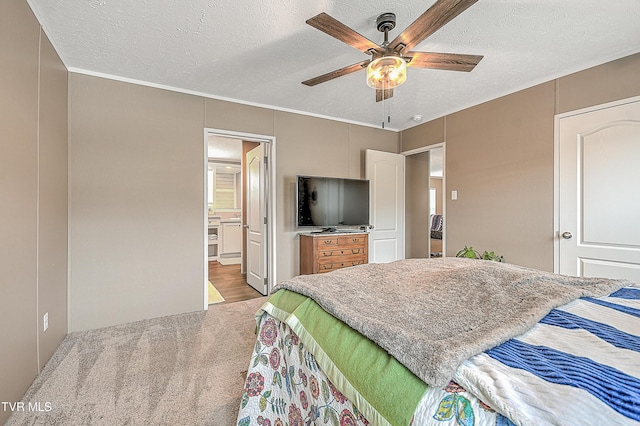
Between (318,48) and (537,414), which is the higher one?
(318,48)

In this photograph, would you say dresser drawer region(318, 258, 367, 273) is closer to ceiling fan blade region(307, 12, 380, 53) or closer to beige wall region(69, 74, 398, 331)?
beige wall region(69, 74, 398, 331)

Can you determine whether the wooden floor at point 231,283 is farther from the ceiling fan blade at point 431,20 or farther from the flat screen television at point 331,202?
the ceiling fan blade at point 431,20

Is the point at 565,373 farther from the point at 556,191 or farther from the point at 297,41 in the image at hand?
the point at 556,191

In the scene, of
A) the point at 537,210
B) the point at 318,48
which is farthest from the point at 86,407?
the point at 537,210

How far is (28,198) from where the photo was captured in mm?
1816

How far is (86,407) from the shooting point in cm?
166

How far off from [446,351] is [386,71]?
1758 millimetres

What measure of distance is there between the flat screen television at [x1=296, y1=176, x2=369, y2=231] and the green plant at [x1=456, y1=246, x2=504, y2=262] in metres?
1.31

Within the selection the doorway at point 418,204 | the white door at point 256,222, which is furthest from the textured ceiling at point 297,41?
the doorway at point 418,204

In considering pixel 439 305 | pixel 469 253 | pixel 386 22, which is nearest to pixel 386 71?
pixel 386 22

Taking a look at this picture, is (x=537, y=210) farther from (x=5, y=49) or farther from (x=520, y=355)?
(x=5, y=49)

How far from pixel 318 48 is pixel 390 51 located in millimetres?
786

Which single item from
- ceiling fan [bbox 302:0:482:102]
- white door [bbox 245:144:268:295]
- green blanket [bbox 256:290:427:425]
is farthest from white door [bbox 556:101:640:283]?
white door [bbox 245:144:268:295]

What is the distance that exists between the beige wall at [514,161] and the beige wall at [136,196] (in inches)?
108
